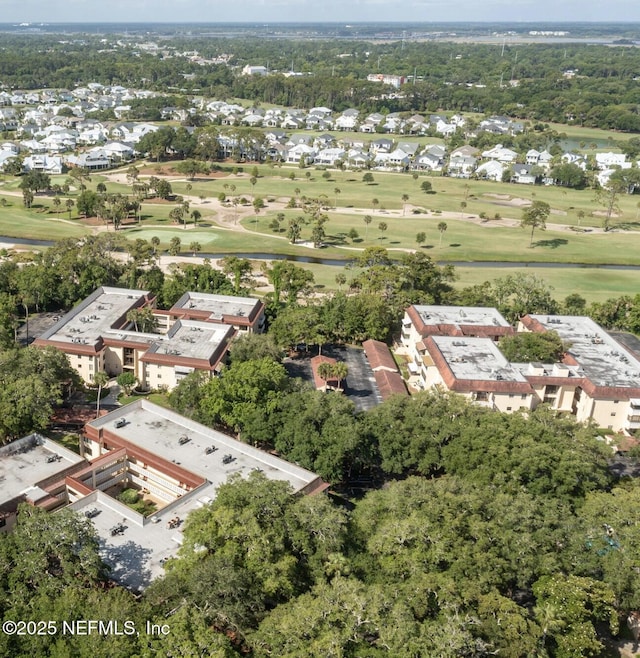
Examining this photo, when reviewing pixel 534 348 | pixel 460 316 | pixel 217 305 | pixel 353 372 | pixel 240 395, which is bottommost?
pixel 353 372

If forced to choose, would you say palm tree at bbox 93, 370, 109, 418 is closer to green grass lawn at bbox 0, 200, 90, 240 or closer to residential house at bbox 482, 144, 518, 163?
green grass lawn at bbox 0, 200, 90, 240

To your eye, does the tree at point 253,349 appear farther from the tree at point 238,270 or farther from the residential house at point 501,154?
the residential house at point 501,154

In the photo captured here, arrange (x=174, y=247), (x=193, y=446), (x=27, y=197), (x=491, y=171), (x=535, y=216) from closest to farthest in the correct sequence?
(x=193, y=446) → (x=174, y=247) → (x=535, y=216) → (x=27, y=197) → (x=491, y=171)

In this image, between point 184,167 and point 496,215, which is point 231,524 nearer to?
point 496,215

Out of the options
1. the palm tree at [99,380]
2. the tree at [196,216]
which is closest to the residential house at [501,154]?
the tree at [196,216]

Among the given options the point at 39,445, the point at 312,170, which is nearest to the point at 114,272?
the point at 39,445

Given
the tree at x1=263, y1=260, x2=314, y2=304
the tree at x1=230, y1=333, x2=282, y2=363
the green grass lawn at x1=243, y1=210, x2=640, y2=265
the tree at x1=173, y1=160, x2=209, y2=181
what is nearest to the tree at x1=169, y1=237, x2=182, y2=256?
the green grass lawn at x1=243, y1=210, x2=640, y2=265

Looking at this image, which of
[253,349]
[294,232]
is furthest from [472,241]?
[253,349]

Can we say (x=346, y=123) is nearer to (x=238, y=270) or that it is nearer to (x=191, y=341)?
(x=238, y=270)

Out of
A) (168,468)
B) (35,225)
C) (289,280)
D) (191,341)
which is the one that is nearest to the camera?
(168,468)
